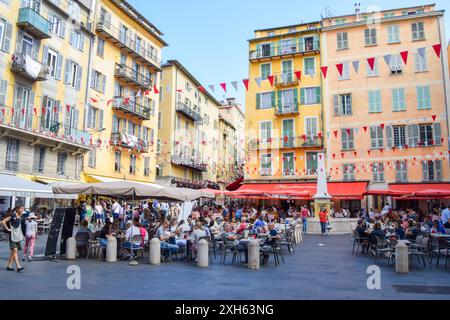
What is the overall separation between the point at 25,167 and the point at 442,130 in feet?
94.0

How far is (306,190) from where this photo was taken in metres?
29.4

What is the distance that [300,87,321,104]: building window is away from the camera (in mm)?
32906

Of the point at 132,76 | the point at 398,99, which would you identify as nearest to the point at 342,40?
the point at 398,99

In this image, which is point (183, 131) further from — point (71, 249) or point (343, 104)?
point (71, 249)

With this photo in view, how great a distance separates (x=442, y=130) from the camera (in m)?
28.6

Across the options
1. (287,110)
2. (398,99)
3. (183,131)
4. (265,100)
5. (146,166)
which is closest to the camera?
(398,99)

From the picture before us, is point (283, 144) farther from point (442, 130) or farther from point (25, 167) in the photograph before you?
point (25, 167)

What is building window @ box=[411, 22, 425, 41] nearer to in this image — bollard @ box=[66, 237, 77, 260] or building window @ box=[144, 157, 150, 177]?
building window @ box=[144, 157, 150, 177]

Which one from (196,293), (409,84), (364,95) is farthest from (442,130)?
(196,293)

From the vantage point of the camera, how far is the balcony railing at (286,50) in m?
33.3

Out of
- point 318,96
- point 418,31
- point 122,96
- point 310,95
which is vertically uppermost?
point 418,31

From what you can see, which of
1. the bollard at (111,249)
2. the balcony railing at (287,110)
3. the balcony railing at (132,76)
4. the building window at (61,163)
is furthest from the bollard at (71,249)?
the balcony railing at (287,110)

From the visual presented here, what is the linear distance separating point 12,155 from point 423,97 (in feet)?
94.1

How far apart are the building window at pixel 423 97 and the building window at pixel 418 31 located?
4.17 meters
